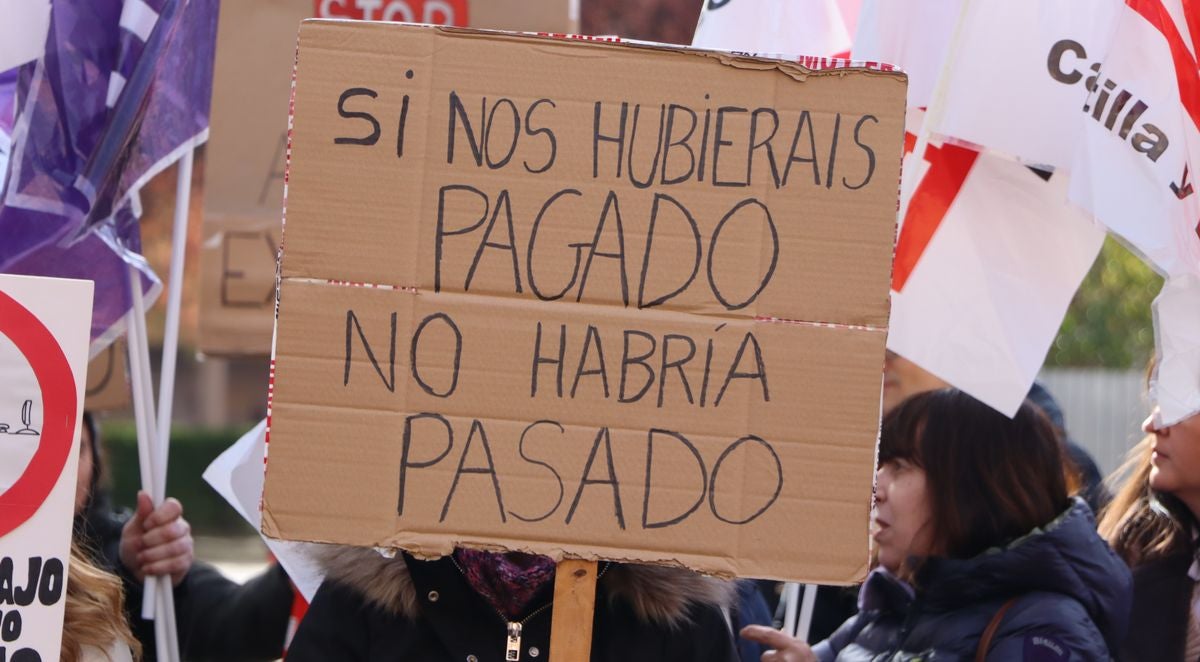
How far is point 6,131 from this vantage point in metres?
3.28

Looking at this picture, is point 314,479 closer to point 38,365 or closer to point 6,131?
point 38,365

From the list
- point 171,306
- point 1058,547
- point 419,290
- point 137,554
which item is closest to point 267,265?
point 171,306

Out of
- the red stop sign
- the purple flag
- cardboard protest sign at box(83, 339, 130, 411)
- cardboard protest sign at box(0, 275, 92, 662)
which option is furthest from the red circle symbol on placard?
the red stop sign

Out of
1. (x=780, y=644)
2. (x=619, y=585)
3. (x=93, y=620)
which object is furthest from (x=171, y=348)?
(x=780, y=644)

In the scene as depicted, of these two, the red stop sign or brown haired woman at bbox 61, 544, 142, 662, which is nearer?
brown haired woman at bbox 61, 544, 142, 662

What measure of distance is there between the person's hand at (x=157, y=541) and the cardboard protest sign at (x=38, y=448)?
3.40 ft

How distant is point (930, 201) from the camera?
3270 millimetres

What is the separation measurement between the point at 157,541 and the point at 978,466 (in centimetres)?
182

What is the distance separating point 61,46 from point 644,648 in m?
1.83

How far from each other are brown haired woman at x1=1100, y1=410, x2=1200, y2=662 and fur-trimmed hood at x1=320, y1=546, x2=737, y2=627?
A: 1.24m

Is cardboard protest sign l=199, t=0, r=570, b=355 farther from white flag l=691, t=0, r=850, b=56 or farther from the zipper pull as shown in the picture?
the zipper pull

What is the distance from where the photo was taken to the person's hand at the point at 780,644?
2.76m

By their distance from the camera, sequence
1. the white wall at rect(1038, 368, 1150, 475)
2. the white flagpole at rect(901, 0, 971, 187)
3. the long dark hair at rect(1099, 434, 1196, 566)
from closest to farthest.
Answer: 1. the white flagpole at rect(901, 0, 971, 187)
2. the long dark hair at rect(1099, 434, 1196, 566)
3. the white wall at rect(1038, 368, 1150, 475)

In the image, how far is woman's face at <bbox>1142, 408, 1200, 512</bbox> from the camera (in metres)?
3.17
